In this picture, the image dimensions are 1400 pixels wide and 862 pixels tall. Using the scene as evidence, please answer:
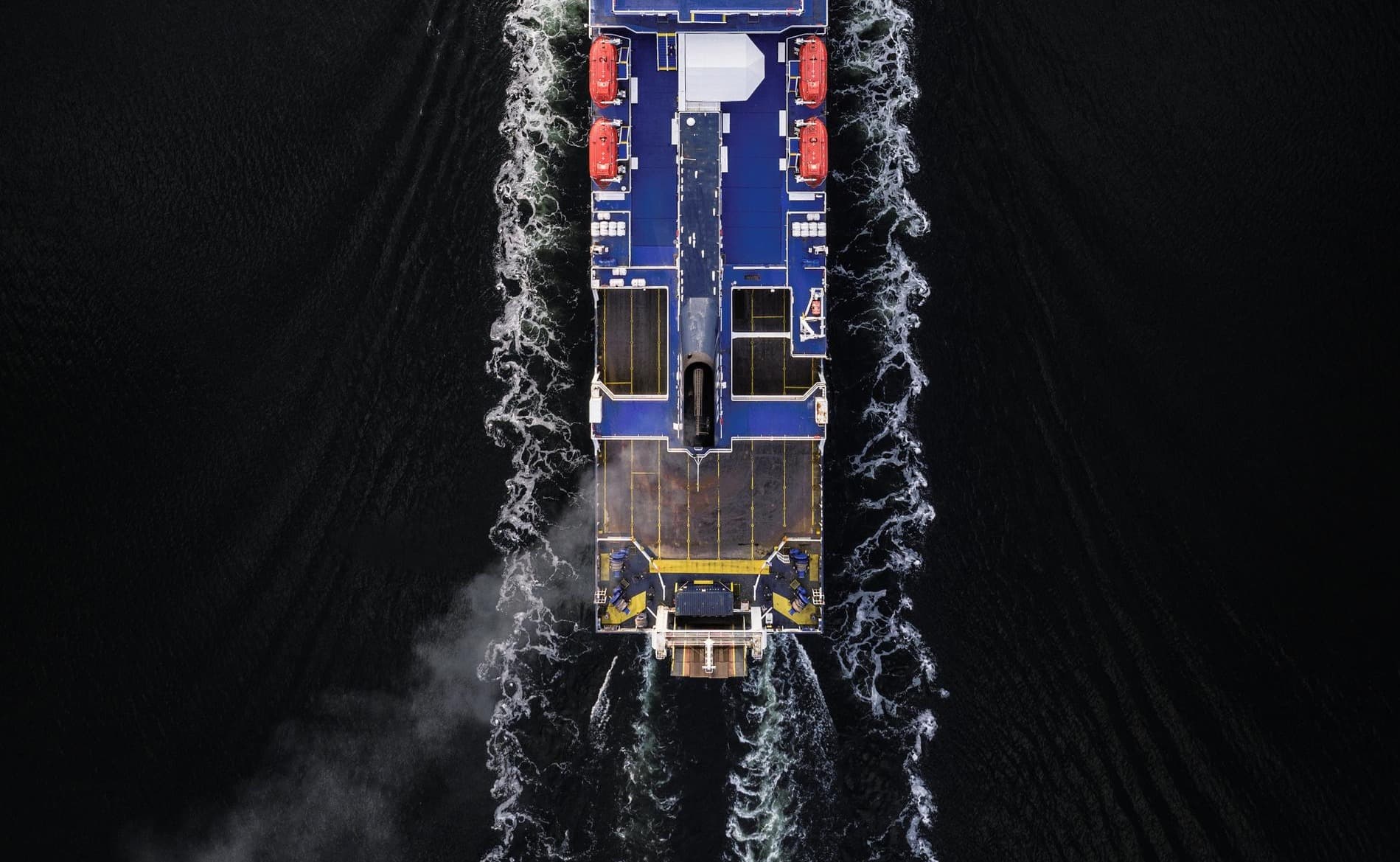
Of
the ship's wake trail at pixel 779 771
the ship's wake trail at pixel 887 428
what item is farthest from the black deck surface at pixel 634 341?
the ship's wake trail at pixel 779 771

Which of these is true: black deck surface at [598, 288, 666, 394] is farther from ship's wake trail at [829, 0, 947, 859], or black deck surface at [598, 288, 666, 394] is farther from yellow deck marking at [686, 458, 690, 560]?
ship's wake trail at [829, 0, 947, 859]

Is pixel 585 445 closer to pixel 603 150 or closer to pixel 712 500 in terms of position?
pixel 712 500

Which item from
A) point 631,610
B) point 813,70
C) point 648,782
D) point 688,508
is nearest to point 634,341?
point 688,508

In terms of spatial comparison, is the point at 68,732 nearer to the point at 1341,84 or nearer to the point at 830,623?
the point at 830,623

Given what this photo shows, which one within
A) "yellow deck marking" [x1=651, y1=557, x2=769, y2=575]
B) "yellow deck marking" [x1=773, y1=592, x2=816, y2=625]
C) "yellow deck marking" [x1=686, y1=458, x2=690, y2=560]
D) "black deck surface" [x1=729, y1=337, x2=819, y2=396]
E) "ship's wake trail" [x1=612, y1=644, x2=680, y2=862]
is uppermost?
"black deck surface" [x1=729, y1=337, x2=819, y2=396]

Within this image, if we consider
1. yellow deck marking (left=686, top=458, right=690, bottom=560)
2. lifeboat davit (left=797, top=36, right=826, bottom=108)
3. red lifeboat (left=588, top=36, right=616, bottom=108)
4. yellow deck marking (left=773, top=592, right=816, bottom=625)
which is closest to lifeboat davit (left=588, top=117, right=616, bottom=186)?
red lifeboat (left=588, top=36, right=616, bottom=108)

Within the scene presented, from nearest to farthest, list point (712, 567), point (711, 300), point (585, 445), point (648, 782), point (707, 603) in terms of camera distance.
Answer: point (707, 603) → point (711, 300) → point (712, 567) → point (648, 782) → point (585, 445)
